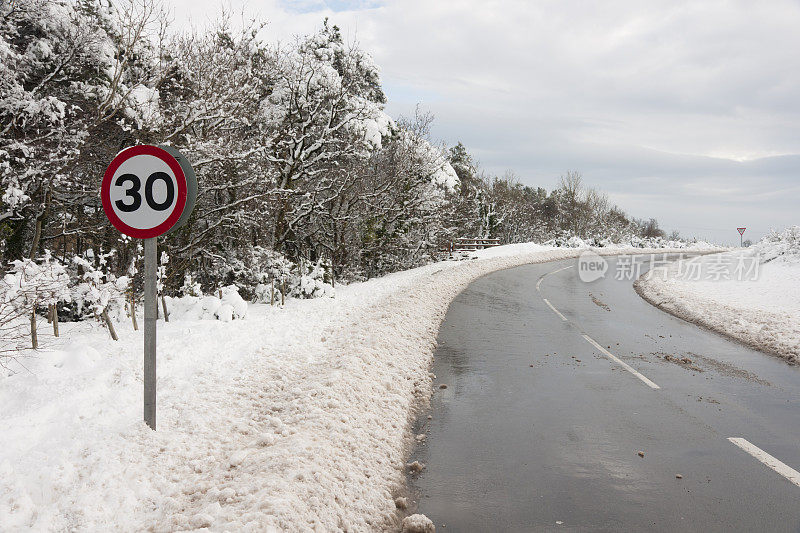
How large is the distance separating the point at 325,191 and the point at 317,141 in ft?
10.6

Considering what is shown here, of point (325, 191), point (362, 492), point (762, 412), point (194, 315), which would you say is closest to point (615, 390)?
point (762, 412)

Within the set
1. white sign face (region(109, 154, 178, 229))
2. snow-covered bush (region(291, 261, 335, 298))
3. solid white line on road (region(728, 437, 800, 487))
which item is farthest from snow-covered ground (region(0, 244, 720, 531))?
snow-covered bush (region(291, 261, 335, 298))

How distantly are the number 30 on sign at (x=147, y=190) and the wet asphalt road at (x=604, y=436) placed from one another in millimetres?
3074

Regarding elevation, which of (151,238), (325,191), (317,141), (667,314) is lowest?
(667,314)

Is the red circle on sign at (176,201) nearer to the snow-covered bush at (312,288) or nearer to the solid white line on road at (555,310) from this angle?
the snow-covered bush at (312,288)

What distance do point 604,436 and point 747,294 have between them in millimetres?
17646

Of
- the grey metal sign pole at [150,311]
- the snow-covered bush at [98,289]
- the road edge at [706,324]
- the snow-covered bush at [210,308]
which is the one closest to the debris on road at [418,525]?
the grey metal sign pole at [150,311]

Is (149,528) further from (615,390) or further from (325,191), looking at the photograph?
(325,191)

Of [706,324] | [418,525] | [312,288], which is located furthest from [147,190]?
[706,324]

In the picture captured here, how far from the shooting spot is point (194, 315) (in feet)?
32.1

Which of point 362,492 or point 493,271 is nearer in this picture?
point 362,492

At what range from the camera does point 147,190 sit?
4.38 metres

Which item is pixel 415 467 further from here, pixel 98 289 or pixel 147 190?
pixel 98 289

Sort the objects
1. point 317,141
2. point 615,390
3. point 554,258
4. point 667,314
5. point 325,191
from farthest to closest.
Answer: point 554,258 < point 325,191 < point 317,141 < point 667,314 < point 615,390
